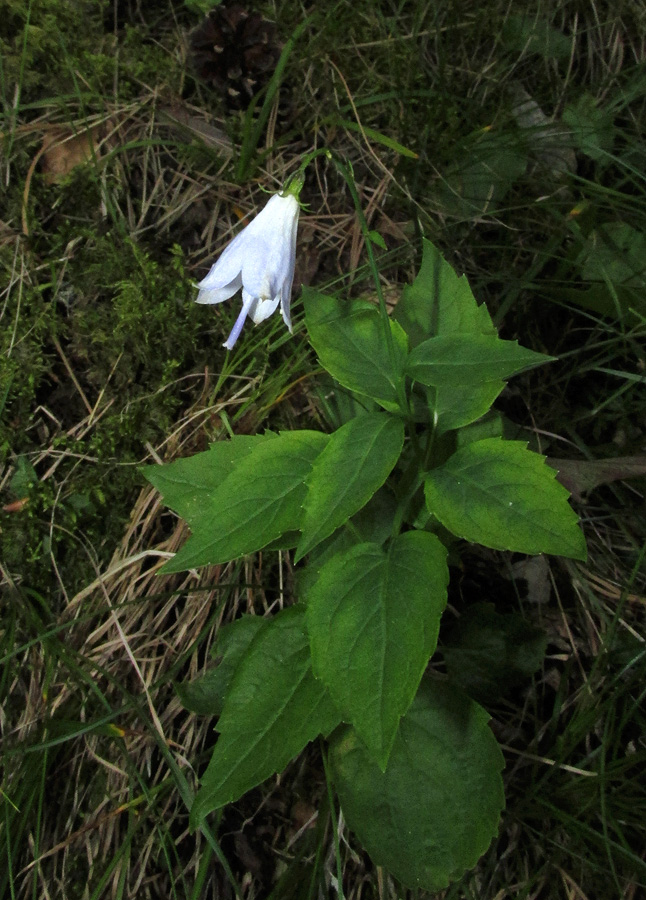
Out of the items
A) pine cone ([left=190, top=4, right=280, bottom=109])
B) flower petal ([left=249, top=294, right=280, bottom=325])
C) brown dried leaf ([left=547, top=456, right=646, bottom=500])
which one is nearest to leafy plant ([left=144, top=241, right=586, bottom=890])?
flower petal ([left=249, top=294, right=280, bottom=325])

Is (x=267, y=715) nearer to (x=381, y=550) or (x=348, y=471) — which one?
(x=381, y=550)

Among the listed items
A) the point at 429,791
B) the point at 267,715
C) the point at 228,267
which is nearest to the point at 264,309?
the point at 228,267

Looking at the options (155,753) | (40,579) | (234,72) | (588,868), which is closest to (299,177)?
(234,72)

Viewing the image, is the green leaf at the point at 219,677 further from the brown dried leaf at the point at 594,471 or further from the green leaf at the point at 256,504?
the brown dried leaf at the point at 594,471

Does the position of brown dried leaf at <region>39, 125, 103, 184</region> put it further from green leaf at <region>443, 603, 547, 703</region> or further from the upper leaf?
green leaf at <region>443, 603, 547, 703</region>

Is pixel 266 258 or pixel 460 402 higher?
pixel 266 258
